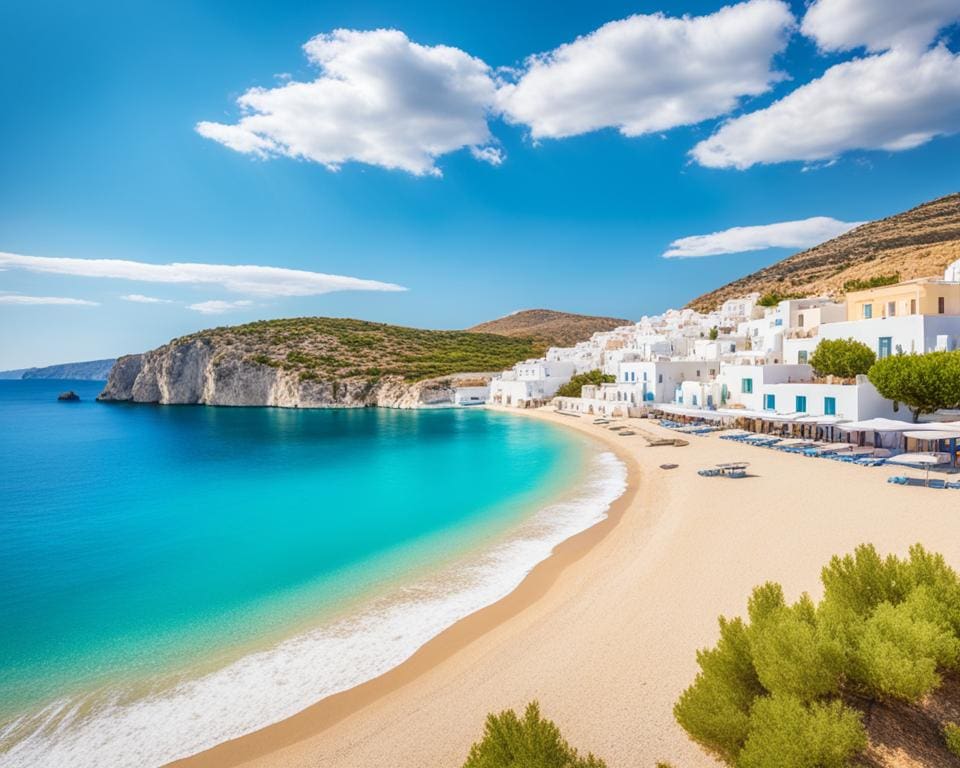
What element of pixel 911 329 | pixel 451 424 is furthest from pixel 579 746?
pixel 451 424

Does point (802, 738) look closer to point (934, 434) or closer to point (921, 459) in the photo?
point (921, 459)

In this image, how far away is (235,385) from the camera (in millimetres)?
95250

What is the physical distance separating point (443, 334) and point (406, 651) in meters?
125

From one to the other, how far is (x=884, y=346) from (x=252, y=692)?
122ft

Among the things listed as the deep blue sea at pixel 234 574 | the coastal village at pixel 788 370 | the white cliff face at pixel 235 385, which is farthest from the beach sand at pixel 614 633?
the white cliff face at pixel 235 385

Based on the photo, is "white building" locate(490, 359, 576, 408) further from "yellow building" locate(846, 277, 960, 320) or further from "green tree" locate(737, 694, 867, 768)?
"green tree" locate(737, 694, 867, 768)

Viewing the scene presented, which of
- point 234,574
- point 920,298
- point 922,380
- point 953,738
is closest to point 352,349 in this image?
point 920,298

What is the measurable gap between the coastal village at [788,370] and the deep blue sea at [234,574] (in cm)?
1194

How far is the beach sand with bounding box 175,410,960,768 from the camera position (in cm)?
771

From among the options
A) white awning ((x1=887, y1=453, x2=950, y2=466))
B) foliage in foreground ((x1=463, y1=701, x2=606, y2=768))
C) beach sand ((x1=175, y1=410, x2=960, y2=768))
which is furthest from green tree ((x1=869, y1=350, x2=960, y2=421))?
foliage in foreground ((x1=463, y1=701, x2=606, y2=768))

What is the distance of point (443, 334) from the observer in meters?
134

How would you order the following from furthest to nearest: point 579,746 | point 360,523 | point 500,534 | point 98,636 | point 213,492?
point 213,492
point 360,523
point 500,534
point 98,636
point 579,746

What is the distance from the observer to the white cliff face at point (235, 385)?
3344 inches

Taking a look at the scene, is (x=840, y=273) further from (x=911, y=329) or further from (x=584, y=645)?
(x=584, y=645)
